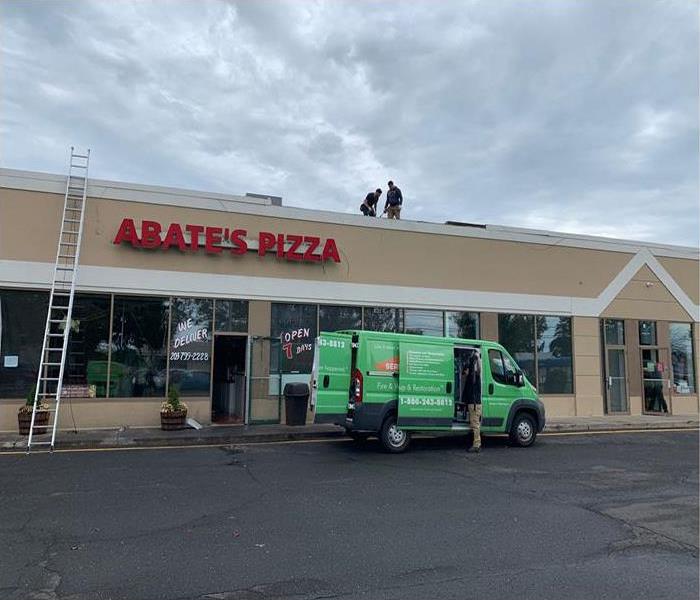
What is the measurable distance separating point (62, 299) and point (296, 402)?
6.31 meters

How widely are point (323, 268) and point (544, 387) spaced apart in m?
8.41

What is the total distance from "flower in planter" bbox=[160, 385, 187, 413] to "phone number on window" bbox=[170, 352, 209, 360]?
800 millimetres

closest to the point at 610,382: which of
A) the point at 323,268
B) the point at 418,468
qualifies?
the point at 323,268

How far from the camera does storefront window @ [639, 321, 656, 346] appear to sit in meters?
21.6

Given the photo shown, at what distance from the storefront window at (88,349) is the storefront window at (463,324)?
985 centimetres

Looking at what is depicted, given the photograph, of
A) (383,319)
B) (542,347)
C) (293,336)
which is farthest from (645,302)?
(293,336)

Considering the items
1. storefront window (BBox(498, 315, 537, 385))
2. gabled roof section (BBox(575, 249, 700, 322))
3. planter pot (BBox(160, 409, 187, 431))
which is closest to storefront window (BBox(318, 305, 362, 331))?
planter pot (BBox(160, 409, 187, 431))

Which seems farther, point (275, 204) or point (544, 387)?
point (544, 387)

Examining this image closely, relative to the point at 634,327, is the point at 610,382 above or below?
below

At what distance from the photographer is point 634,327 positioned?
21438 mm

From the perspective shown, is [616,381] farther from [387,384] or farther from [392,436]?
[387,384]

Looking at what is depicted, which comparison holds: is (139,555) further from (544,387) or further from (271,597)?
(544,387)

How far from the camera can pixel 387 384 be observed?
38.9 ft

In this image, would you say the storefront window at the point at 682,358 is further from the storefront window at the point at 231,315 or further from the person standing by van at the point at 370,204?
the storefront window at the point at 231,315
